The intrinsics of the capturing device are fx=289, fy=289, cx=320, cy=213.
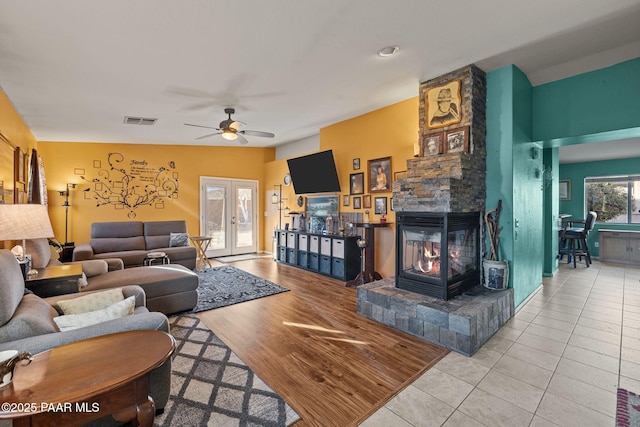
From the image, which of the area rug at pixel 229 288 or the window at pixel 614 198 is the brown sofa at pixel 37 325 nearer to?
the area rug at pixel 229 288

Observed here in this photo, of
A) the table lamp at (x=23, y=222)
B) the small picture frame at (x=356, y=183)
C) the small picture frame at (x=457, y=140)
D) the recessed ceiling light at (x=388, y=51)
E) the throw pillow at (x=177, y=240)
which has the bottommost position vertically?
the throw pillow at (x=177, y=240)

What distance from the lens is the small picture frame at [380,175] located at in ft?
15.3

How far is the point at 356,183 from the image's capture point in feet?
Answer: 17.1

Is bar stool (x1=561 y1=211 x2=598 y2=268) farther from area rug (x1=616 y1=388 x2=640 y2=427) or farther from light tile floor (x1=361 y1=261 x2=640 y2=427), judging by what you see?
area rug (x1=616 y1=388 x2=640 y2=427)

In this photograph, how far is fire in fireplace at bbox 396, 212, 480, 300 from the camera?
9.91 ft

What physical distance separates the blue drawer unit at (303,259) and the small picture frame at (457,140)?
337 cm

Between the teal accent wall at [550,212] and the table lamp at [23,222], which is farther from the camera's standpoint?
the teal accent wall at [550,212]

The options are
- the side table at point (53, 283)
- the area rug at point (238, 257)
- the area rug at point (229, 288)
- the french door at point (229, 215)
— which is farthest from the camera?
the french door at point (229, 215)

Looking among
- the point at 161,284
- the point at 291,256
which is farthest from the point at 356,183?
the point at 161,284

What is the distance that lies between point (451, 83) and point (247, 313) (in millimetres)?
3695

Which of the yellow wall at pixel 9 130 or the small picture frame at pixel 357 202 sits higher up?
the yellow wall at pixel 9 130

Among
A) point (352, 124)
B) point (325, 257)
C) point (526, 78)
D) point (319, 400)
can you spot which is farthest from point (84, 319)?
point (526, 78)

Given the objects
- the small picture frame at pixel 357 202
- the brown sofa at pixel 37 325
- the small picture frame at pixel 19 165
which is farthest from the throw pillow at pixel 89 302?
the small picture frame at pixel 357 202

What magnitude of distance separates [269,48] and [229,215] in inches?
216
